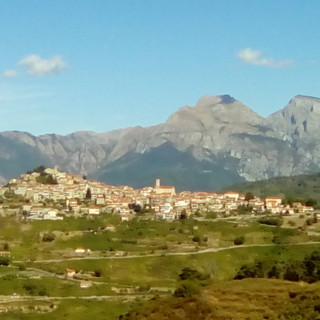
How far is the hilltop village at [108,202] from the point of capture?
113375mm

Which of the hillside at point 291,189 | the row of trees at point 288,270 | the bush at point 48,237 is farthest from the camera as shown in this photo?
the hillside at point 291,189

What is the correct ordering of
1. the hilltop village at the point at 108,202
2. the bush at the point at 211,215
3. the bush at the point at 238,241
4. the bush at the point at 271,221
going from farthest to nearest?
1. the hilltop village at the point at 108,202
2. the bush at the point at 211,215
3. the bush at the point at 271,221
4. the bush at the point at 238,241

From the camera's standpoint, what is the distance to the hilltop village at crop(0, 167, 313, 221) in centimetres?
11338

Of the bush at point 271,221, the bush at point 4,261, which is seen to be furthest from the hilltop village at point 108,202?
the bush at point 4,261

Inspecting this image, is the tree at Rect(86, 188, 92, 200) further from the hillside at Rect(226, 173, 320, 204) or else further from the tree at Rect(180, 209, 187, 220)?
the hillside at Rect(226, 173, 320, 204)

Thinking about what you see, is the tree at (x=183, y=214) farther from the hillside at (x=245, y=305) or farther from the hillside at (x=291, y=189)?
the hillside at (x=245, y=305)

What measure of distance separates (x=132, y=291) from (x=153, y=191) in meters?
77.1

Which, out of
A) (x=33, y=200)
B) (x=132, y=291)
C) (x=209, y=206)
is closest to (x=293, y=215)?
(x=209, y=206)

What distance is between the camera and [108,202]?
123 m

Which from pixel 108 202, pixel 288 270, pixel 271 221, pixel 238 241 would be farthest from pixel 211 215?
pixel 288 270

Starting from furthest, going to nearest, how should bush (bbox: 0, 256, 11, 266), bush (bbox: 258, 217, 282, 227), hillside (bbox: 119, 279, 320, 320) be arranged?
1. bush (bbox: 258, 217, 282, 227)
2. bush (bbox: 0, 256, 11, 266)
3. hillside (bbox: 119, 279, 320, 320)

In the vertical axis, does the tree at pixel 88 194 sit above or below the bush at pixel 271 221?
above

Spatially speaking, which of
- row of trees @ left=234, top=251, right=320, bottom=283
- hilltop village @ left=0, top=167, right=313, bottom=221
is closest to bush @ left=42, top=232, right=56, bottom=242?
hilltop village @ left=0, top=167, right=313, bottom=221

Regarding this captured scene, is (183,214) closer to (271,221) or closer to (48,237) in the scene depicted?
(271,221)
